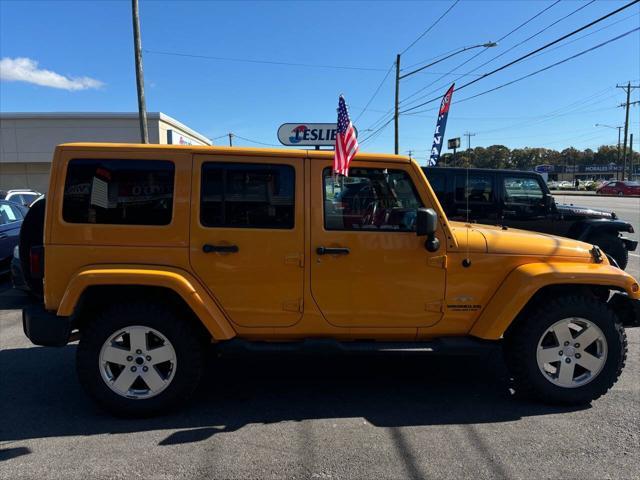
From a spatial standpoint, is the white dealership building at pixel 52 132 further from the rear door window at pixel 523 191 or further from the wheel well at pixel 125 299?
the wheel well at pixel 125 299

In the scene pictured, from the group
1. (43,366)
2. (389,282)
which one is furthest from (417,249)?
(43,366)

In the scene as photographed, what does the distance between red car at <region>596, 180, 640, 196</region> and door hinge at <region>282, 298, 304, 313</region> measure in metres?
Answer: 51.6

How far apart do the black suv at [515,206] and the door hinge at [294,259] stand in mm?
5310

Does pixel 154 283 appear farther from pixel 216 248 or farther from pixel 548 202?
pixel 548 202

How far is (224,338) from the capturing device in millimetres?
3404

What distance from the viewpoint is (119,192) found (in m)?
3.37

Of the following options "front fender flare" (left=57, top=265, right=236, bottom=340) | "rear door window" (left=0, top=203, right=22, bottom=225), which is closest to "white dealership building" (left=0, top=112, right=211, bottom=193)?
"rear door window" (left=0, top=203, right=22, bottom=225)

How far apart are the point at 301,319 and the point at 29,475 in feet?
6.14

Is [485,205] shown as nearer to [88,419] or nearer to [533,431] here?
[533,431]

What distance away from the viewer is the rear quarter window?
10.9ft

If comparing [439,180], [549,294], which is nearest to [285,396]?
[549,294]

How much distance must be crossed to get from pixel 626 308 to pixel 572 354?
63cm

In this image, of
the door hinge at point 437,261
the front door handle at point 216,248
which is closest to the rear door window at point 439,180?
the door hinge at point 437,261

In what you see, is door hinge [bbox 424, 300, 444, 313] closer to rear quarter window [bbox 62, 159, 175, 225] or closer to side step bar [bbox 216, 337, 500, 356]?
side step bar [bbox 216, 337, 500, 356]
